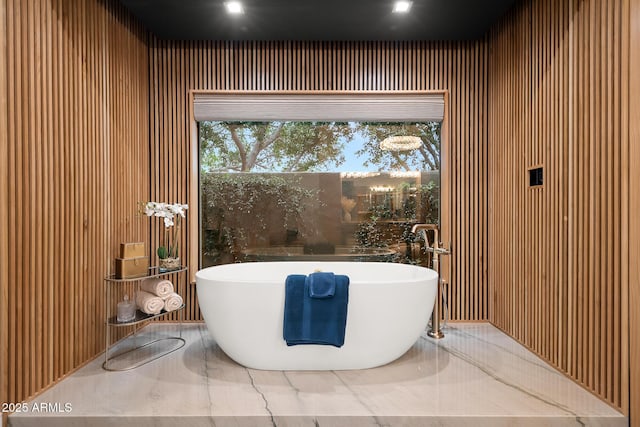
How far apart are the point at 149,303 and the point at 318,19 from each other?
8.32ft

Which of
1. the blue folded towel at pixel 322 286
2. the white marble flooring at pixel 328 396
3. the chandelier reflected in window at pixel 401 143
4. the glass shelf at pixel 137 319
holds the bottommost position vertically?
the white marble flooring at pixel 328 396

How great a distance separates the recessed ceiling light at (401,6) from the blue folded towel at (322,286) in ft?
6.86

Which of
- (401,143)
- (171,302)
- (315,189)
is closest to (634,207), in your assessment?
(401,143)

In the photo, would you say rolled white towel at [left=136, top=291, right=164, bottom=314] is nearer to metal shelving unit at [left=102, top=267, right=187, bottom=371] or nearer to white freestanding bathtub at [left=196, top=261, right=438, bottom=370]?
metal shelving unit at [left=102, top=267, right=187, bottom=371]

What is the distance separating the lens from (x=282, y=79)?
3.59 metres

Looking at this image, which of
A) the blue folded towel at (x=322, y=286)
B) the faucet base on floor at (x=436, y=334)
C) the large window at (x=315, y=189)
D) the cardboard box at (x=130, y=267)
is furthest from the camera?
the large window at (x=315, y=189)

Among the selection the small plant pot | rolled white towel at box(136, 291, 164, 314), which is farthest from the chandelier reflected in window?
rolled white towel at box(136, 291, 164, 314)

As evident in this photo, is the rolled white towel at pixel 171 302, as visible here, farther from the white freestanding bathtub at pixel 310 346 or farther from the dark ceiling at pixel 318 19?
the dark ceiling at pixel 318 19

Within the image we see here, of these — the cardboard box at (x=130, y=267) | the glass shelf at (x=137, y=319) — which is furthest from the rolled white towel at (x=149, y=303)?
the cardboard box at (x=130, y=267)

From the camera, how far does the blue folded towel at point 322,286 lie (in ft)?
7.96

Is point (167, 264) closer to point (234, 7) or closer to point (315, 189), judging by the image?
point (315, 189)

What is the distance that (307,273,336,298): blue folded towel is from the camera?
2426 mm

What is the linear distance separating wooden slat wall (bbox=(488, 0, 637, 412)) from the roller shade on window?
0.71m

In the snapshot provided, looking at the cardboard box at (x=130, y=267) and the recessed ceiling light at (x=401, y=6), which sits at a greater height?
the recessed ceiling light at (x=401, y=6)
